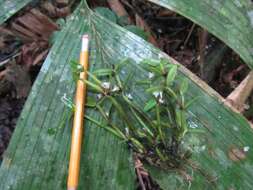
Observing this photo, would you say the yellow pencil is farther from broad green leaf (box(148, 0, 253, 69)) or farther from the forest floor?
the forest floor

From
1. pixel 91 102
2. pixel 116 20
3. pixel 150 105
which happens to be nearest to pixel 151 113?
pixel 150 105

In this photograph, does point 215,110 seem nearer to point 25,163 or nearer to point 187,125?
point 187,125

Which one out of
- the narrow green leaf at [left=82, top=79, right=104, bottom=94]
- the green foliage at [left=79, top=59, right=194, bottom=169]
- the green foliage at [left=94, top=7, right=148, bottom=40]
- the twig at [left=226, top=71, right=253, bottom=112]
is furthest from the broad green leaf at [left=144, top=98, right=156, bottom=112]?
the green foliage at [left=94, top=7, right=148, bottom=40]

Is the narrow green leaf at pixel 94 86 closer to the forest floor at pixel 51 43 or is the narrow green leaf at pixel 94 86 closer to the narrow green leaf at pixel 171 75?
the narrow green leaf at pixel 171 75

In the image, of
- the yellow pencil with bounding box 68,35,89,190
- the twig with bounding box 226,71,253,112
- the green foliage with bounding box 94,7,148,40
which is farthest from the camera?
the green foliage with bounding box 94,7,148,40

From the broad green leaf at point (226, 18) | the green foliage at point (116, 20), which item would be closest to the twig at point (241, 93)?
the broad green leaf at point (226, 18)

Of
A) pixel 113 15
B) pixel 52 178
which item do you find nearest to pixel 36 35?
pixel 113 15

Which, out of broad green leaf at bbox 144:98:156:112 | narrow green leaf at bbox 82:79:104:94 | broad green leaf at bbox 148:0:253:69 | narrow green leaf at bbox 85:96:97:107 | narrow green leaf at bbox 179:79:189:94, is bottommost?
narrow green leaf at bbox 85:96:97:107

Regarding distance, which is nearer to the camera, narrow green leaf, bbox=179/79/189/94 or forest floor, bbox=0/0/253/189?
narrow green leaf, bbox=179/79/189/94
